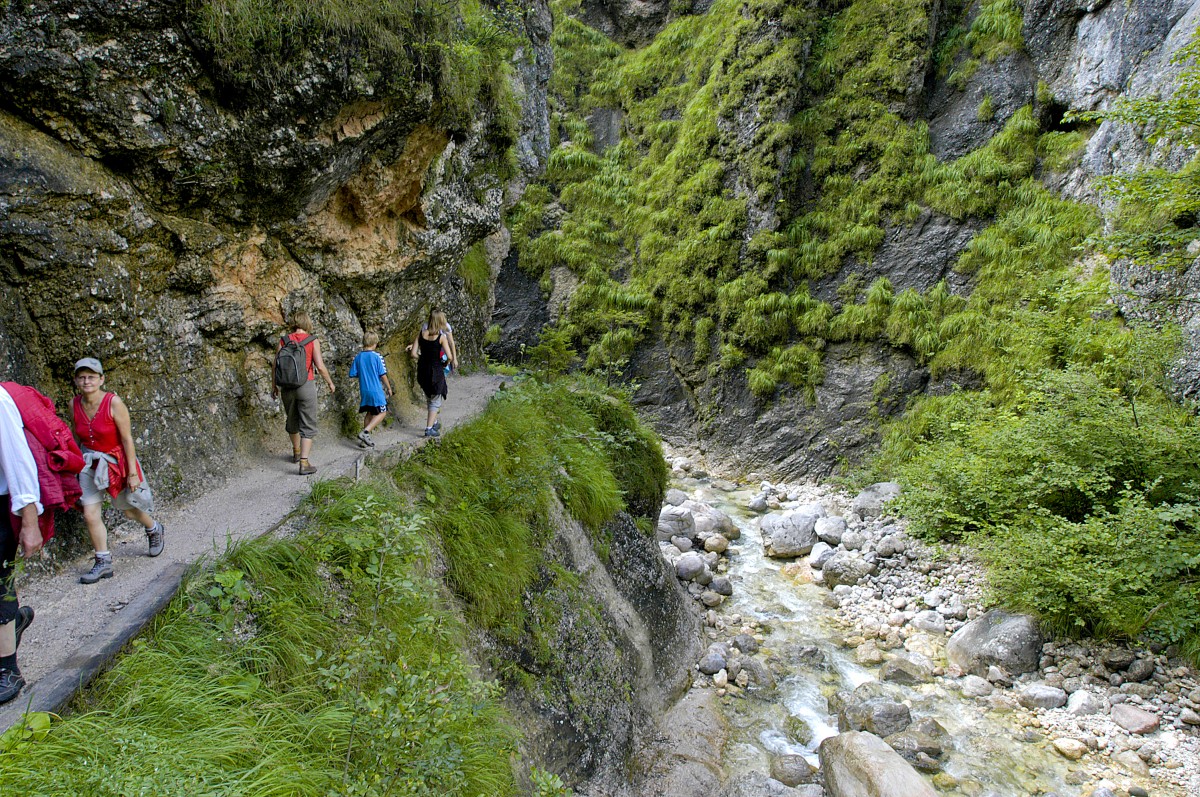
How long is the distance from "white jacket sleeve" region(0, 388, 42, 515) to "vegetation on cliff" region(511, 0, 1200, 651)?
11.2 m

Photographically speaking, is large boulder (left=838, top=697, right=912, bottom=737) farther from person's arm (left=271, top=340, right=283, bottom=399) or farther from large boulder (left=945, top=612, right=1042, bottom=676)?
person's arm (left=271, top=340, right=283, bottom=399)

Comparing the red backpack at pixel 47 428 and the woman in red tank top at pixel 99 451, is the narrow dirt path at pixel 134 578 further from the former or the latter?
the red backpack at pixel 47 428

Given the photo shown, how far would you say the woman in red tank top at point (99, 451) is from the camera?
4.36 meters

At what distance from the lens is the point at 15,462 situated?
137 inches

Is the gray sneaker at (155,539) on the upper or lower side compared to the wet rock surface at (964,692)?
upper

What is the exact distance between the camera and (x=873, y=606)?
1083cm

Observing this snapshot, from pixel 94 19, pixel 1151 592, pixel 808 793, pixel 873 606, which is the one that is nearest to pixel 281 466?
pixel 94 19

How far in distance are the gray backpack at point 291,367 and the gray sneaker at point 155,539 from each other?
2.21 m

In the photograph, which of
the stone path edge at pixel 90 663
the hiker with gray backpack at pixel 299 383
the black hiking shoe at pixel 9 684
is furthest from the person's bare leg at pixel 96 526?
the hiker with gray backpack at pixel 299 383

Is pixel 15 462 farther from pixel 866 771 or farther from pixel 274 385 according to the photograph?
pixel 866 771

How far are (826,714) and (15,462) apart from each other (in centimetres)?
873

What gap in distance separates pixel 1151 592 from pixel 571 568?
7928 millimetres

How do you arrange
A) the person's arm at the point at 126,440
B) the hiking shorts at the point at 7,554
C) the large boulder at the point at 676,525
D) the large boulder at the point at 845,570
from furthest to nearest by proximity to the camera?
the large boulder at the point at 676,525, the large boulder at the point at 845,570, the person's arm at the point at 126,440, the hiking shorts at the point at 7,554

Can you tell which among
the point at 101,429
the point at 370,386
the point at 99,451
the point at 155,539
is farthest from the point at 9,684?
the point at 370,386
